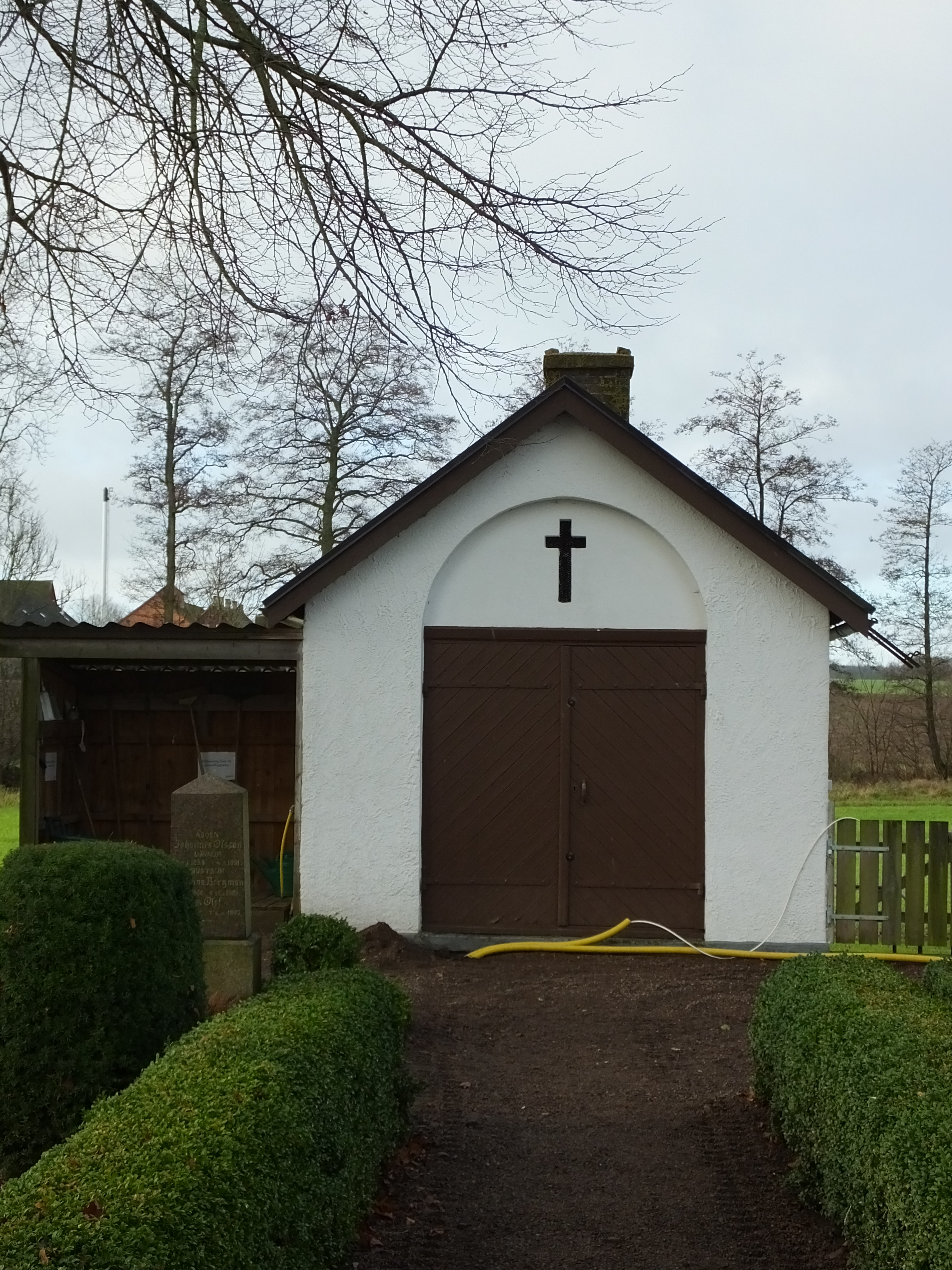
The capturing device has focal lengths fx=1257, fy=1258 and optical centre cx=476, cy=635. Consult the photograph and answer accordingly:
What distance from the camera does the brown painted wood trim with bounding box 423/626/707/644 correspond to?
11.4 metres

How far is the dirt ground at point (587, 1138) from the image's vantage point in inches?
203

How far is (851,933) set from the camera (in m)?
11.2

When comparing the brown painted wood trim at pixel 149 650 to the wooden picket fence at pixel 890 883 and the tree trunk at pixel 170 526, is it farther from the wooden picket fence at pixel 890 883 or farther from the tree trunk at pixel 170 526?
the tree trunk at pixel 170 526

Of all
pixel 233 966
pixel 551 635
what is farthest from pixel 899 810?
pixel 233 966

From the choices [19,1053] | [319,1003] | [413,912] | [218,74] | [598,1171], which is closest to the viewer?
[19,1053]

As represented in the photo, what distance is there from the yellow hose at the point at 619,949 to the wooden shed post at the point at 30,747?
4.48 meters

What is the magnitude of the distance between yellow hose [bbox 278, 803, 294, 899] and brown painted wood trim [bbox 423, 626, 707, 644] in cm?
284

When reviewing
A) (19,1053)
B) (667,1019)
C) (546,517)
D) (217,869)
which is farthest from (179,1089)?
(546,517)

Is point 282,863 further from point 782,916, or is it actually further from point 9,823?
point 9,823

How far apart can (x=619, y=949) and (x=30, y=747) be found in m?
5.80

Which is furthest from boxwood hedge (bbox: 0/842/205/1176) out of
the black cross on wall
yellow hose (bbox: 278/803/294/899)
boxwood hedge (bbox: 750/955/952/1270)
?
yellow hose (bbox: 278/803/294/899)

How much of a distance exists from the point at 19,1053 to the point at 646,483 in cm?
772

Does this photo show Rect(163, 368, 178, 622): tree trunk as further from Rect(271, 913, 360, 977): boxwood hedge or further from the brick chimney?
Rect(271, 913, 360, 977): boxwood hedge

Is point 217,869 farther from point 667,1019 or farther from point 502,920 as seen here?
point 502,920
